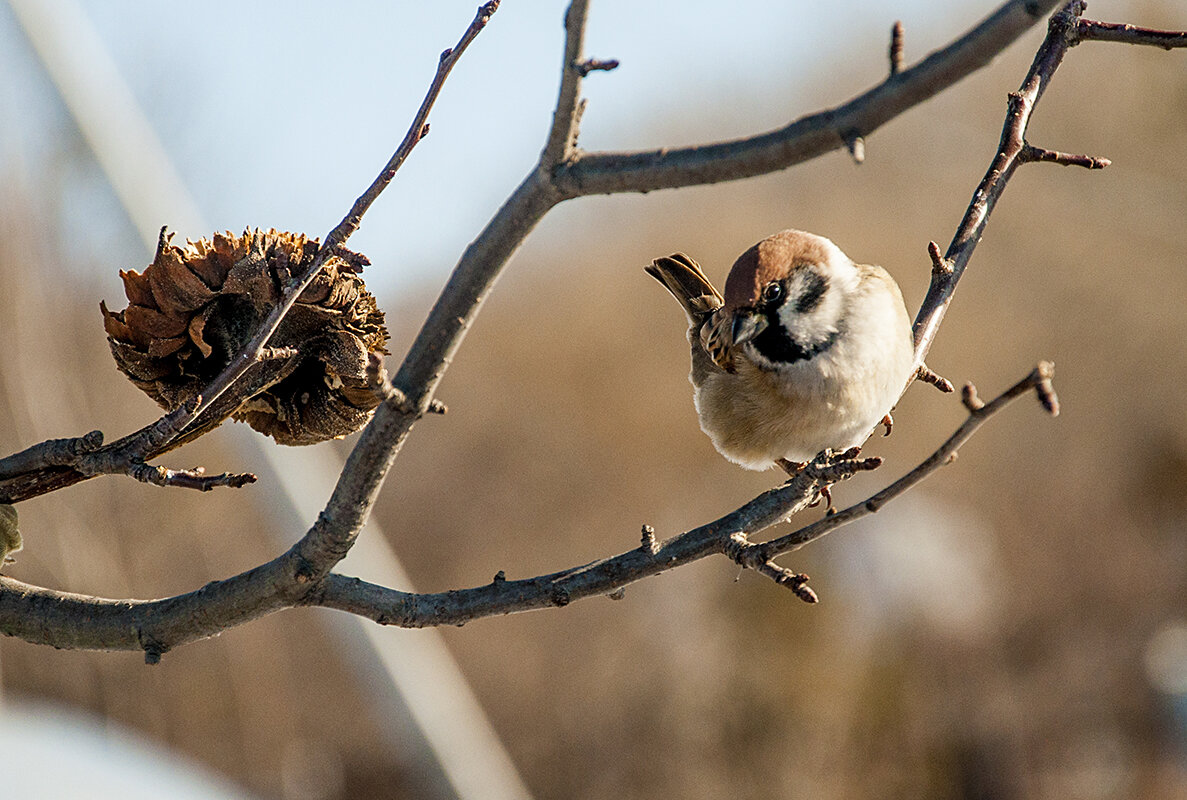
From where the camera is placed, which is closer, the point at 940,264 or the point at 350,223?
the point at 350,223

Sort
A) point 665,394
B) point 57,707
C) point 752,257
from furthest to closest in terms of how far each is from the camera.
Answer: point 665,394 < point 57,707 < point 752,257

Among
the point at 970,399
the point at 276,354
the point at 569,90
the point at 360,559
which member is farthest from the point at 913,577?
the point at 569,90

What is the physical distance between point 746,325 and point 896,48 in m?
1.04

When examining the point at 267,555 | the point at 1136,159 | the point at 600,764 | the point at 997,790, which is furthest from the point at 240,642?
the point at 1136,159

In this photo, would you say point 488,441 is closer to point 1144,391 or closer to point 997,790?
point 997,790

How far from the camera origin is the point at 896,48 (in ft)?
3.05

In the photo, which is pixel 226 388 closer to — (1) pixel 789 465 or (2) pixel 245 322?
(2) pixel 245 322

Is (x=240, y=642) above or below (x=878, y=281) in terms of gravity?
above

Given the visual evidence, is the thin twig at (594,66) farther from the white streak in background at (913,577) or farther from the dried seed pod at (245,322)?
the white streak in background at (913,577)

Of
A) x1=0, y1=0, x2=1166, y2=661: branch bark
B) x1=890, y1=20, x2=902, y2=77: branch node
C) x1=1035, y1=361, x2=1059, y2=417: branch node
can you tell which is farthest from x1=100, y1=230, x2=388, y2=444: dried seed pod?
x1=1035, y1=361, x2=1059, y2=417: branch node

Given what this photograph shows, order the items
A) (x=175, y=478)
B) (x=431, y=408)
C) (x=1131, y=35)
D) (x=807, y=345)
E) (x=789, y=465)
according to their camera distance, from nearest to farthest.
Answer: (x=431, y=408) → (x=175, y=478) → (x=1131, y=35) → (x=807, y=345) → (x=789, y=465)

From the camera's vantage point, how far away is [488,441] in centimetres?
1052

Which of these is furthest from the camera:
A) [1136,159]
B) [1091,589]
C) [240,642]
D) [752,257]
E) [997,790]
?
[1136,159]

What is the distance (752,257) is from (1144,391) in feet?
35.2
